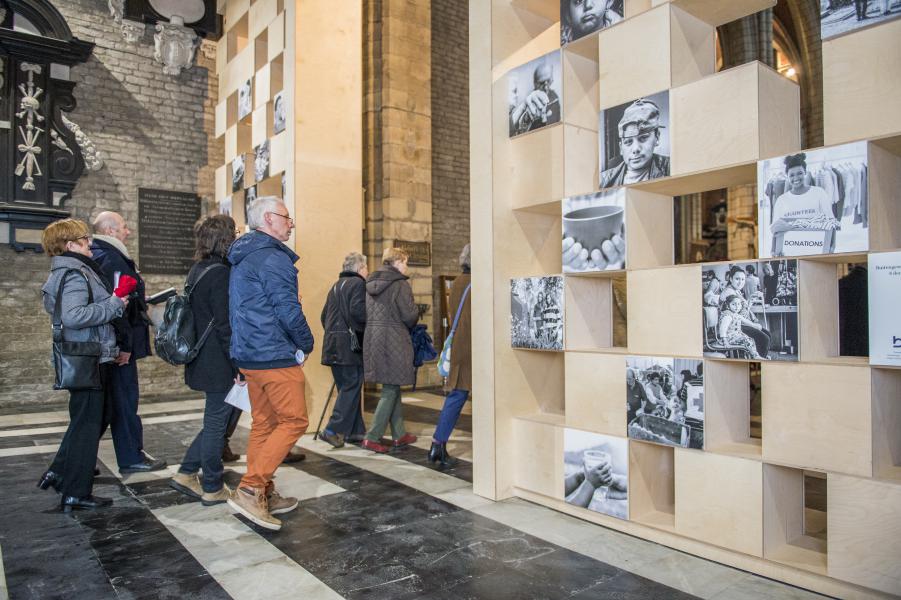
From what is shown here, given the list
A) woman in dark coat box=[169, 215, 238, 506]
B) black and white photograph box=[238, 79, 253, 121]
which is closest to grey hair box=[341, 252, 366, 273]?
woman in dark coat box=[169, 215, 238, 506]

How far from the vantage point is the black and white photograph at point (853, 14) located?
7.22 ft

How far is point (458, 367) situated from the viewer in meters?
4.25

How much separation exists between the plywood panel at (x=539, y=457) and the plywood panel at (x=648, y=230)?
984 mm

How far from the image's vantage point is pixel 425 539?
2.99 meters

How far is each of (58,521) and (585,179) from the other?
3.19 m

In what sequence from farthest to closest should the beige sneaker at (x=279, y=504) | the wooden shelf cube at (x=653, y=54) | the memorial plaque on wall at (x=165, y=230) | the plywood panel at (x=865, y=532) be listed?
the memorial plaque on wall at (x=165, y=230) → the beige sneaker at (x=279, y=504) → the wooden shelf cube at (x=653, y=54) → the plywood panel at (x=865, y=532)

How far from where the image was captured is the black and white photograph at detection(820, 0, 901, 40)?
2.20 m

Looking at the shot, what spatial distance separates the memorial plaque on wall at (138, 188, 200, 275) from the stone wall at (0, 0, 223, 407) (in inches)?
3.2

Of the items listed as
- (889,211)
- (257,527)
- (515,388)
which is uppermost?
(889,211)

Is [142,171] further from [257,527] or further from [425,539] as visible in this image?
[425,539]

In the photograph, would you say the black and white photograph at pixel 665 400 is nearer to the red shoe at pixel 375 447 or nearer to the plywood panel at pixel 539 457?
the plywood panel at pixel 539 457

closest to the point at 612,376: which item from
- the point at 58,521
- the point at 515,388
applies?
the point at 515,388

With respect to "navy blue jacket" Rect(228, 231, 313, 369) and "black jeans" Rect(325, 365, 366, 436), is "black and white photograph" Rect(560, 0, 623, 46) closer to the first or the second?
"navy blue jacket" Rect(228, 231, 313, 369)

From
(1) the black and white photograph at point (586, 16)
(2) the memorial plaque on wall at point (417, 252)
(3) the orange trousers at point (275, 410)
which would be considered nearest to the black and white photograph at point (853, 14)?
(1) the black and white photograph at point (586, 16)
